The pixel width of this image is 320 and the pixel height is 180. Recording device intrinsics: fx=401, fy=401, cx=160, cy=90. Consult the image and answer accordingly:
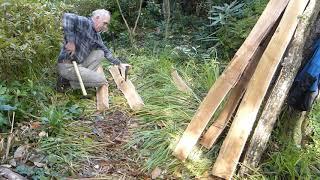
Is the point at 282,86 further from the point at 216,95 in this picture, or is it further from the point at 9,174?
the point at 9,174

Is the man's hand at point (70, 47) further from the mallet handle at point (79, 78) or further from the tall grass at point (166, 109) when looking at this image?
the tall grass at point (166, 109)

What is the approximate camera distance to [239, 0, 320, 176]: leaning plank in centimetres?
332

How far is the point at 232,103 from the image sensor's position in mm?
3619

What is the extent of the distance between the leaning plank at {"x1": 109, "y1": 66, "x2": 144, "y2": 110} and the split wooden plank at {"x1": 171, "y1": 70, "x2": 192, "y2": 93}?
1.78 ft

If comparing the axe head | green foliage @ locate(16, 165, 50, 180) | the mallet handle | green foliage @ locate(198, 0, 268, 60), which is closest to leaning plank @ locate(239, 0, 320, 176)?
green foliage @ locate(16, 165, 50, 180)

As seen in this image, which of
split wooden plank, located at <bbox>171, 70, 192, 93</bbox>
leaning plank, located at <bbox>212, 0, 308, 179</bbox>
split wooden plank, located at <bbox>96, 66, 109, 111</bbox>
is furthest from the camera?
split wooden plank, located at <bbox>171, 70, 192, 93</bbox>

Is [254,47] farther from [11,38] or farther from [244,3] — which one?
[244,3]

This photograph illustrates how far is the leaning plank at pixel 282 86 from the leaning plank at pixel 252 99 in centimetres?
6

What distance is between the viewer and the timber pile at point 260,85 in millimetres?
3242

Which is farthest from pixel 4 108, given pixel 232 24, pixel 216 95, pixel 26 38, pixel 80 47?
pixel 232 24

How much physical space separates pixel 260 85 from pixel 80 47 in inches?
90.6

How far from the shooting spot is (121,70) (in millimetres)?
5082

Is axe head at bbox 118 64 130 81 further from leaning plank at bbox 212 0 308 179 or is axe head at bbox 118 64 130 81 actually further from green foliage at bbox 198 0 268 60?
leaning plank at bbox 212 0 308 179

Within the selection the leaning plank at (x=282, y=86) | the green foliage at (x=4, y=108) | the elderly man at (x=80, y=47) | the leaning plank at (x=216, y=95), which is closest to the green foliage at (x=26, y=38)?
the elderly man at (x=80, y=47)
